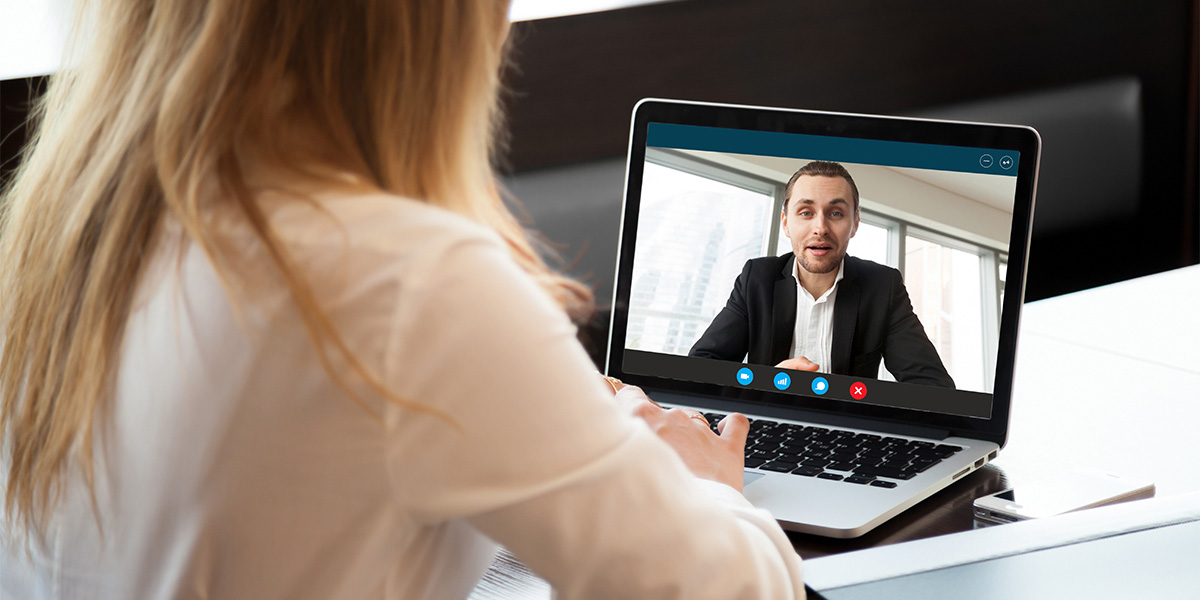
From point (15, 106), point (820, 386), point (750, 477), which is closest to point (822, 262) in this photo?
point (820, 386)

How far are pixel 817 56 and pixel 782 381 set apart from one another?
509mm

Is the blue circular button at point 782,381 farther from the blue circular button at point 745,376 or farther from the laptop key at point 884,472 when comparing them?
the laptop key at point 884,472

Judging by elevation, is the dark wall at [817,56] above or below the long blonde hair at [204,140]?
above

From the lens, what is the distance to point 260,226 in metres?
0.39

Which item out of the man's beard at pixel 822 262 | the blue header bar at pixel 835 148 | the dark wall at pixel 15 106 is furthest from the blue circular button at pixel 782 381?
the dark wall at pixel 15 106

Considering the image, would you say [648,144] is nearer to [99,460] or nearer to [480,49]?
[480,49]

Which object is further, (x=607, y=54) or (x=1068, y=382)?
(x=607, y=54)

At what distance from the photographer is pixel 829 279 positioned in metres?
0.91

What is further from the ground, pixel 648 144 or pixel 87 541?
pixel 648 144

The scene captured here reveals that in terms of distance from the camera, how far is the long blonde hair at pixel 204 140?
0.42 metres

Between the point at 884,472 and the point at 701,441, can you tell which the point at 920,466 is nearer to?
the point at 884,472

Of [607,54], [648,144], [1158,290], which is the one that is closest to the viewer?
[648,144]

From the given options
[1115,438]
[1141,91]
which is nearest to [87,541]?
[1115,438]

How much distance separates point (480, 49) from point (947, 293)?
22.1 inches
